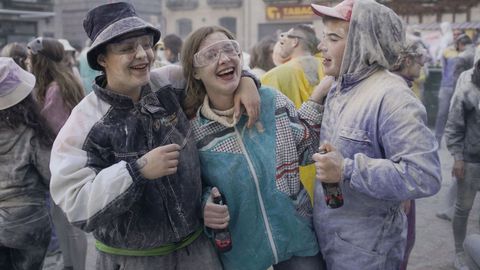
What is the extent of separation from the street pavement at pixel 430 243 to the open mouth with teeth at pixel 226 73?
280 cm

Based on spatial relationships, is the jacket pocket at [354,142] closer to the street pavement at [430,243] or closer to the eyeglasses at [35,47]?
the street pavement at [430,243]

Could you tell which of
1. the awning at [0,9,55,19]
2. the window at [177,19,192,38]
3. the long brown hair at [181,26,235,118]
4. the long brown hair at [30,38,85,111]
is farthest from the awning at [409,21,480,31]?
the long brown hair at [181,26,235,118]

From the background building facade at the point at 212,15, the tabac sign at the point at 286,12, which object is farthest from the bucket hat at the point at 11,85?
the tabac sign at the point at 286,12

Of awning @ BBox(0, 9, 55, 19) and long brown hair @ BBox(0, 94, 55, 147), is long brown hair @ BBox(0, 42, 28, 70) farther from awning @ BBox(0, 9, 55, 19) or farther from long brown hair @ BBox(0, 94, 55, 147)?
awning @ BBox(0, 9, 55, 19)

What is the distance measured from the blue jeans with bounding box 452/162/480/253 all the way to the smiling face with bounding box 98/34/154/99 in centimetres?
307

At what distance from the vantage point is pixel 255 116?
2.18 meters

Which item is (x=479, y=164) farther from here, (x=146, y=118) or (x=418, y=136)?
(x=146, y=118)

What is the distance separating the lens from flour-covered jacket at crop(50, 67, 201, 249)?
1.82m

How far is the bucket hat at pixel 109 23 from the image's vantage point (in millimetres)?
1949

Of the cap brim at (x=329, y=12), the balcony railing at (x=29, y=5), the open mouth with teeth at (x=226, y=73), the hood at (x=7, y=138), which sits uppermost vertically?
the balcony railing at (x=29, y=5)

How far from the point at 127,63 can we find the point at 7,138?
1176 mm

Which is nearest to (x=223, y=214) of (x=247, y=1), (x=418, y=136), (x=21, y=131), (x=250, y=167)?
(x=250, y=167)

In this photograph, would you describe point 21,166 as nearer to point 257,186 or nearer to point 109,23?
point 109,23

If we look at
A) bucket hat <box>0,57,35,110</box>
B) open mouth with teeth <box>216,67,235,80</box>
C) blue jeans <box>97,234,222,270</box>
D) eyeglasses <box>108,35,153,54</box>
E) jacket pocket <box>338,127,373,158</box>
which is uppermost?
eyeglasses <box>108,35,153,54</box>
